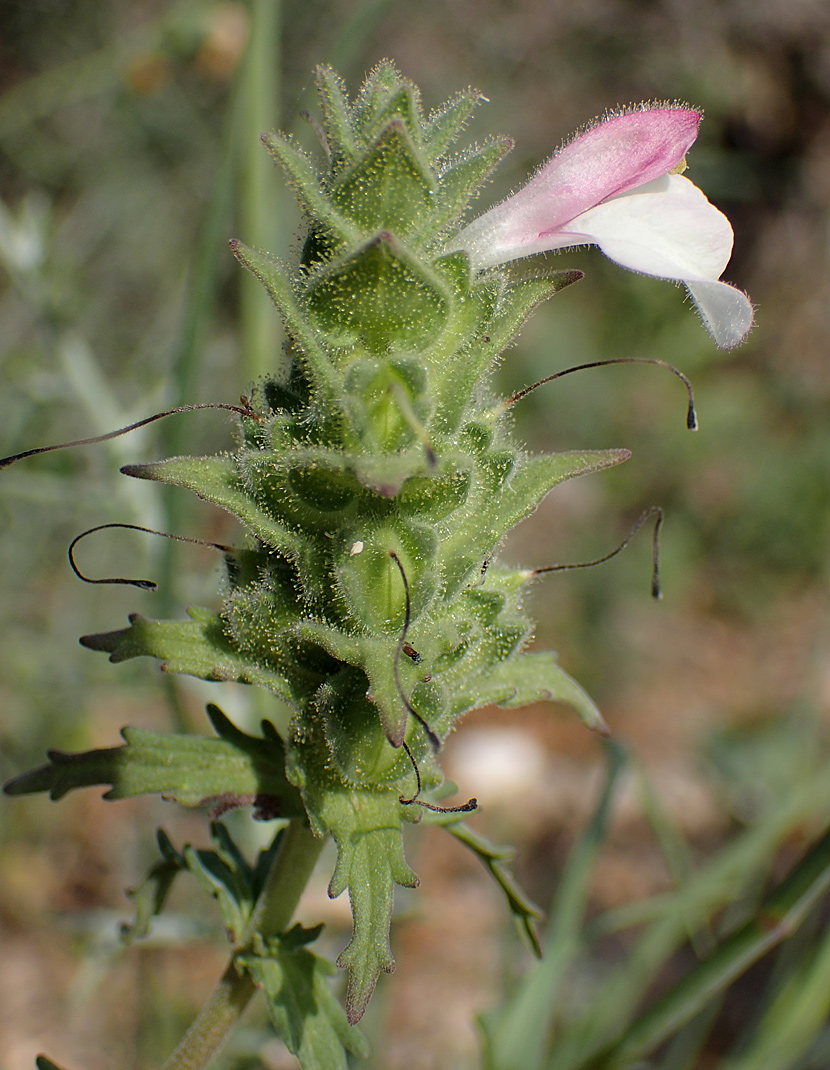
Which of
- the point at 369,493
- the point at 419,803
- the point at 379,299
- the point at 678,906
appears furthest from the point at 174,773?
the point at 678,906

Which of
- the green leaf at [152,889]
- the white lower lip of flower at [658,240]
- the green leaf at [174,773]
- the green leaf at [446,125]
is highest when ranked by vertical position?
the green leaf at [446,125]

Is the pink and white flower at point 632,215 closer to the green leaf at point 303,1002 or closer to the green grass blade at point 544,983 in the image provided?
the green leaf at point 303,1002

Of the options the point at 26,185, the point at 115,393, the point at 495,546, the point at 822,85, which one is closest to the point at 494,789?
the point at 495,546

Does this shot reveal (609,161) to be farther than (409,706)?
Yes

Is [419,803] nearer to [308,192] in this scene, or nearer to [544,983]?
[308,192]

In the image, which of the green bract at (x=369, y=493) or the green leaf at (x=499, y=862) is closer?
the green bract at (x=369, y=493)

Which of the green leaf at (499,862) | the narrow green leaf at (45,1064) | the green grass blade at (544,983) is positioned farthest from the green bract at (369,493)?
the green grass blade at (544,983)
